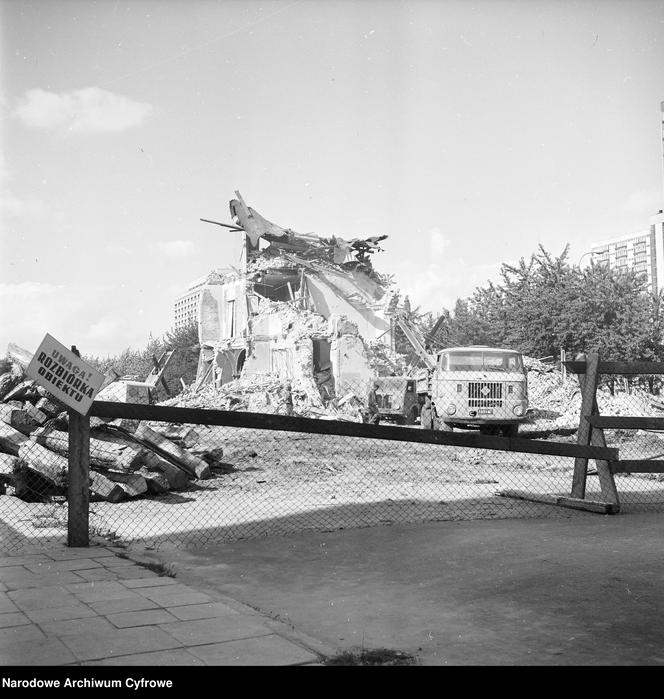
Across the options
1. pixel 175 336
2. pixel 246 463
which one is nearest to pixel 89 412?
pixel 246 463

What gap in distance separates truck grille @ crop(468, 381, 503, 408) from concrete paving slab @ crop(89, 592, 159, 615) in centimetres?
1567

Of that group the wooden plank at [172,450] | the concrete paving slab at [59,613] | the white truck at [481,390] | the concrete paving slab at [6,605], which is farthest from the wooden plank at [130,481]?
the white truck at [481,390]

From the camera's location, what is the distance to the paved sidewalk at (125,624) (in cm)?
292

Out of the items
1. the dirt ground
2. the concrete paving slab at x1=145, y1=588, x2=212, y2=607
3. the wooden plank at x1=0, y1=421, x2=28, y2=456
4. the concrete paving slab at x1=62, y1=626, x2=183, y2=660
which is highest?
the wooden plank at x1=0, y1=421, x2=28, y2=456

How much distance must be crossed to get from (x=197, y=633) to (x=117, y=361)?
50039 mm

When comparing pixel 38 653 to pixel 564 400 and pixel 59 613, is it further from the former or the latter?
pixel 564 400

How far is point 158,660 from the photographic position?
113 inches

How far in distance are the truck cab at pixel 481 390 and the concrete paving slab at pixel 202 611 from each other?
1549 cm

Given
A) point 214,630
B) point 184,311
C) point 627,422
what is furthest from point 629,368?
point 184,311

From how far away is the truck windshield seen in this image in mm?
19266

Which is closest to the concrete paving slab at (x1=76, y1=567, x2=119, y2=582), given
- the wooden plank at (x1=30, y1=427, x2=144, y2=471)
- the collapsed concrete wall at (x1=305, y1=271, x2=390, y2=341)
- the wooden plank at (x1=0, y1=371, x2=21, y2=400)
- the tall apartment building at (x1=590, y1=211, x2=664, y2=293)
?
the wooden plank at (x1=30, y1=427, x2=144, y2=471)

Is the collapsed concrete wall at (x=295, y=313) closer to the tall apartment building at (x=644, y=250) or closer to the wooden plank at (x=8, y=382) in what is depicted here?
the wooden plank at (x=8, y=382)

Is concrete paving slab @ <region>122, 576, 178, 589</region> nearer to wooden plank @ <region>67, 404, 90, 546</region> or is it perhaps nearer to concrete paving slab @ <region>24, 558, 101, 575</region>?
concrete paving slab @ <region>24, 558, 101, 575</region>

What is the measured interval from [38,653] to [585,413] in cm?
578
